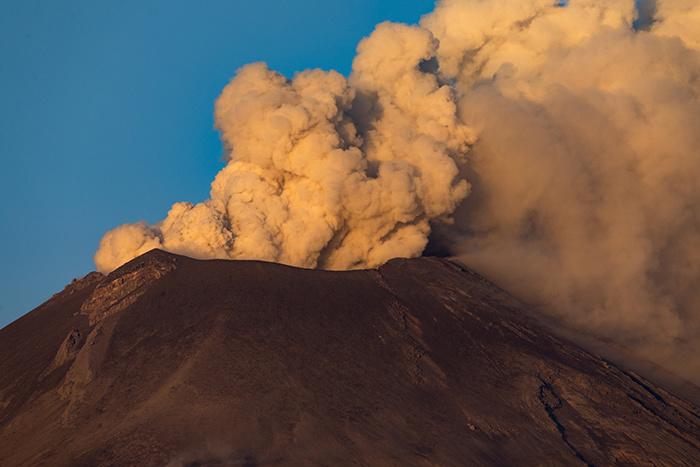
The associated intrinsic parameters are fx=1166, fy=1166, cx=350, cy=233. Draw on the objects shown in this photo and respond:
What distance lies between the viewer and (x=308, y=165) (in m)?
72.1

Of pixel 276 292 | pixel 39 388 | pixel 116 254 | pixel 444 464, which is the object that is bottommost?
pixel 444 464

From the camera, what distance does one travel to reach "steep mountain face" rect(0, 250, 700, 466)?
161 feet

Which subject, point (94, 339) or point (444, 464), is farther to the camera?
point (94, 339)

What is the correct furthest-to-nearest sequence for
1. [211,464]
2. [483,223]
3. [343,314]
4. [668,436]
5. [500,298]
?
1. [483,223]
2. [500,298]
3. [343,314]
4. [668,436]
5. [211,464]

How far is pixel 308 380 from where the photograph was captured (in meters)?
53.9

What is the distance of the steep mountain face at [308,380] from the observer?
161 ft

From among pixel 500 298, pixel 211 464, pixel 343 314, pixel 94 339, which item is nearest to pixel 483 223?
pixel 500 298

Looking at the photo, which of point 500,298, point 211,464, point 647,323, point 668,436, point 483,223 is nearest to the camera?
point 211,464

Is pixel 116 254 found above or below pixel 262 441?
above

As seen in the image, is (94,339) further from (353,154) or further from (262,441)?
(353,154)

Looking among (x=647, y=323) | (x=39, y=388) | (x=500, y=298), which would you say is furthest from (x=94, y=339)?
(x=647, y=323)

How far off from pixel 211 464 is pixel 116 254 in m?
28.4

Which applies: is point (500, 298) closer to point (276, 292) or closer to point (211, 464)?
point (276, 292)

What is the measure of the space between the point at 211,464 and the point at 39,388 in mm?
14968
